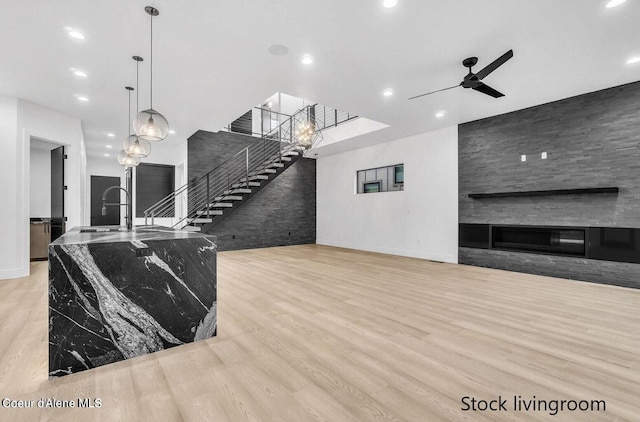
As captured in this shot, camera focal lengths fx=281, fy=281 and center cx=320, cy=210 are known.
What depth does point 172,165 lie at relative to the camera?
31.6 ft

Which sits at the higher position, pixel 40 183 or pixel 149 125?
pixel 149 125

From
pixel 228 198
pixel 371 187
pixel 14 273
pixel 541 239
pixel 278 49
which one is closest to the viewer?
pixel 278 49

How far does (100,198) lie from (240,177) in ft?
20.1

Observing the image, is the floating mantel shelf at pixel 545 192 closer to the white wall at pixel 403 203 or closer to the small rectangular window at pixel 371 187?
the white wall at pixel 403 203

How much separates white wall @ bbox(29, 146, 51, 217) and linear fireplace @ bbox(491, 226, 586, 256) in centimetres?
1086

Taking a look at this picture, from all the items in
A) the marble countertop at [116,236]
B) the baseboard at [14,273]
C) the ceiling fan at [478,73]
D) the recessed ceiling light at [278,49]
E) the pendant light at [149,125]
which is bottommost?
the baseboard at [14,273]

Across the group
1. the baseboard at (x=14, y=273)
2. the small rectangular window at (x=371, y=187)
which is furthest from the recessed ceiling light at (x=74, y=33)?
the small rectangular window at (x=371, y=187)

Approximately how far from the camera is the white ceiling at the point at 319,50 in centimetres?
297

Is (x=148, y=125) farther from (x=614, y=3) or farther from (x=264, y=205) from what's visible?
(x=264, y=205)

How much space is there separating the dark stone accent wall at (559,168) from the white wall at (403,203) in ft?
1.35

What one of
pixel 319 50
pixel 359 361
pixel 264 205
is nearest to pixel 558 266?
pixel 359 361

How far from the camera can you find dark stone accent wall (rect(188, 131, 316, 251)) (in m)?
8.19

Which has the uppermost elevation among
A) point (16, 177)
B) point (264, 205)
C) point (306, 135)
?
point (306, 135)

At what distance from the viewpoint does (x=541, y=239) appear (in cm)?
558
